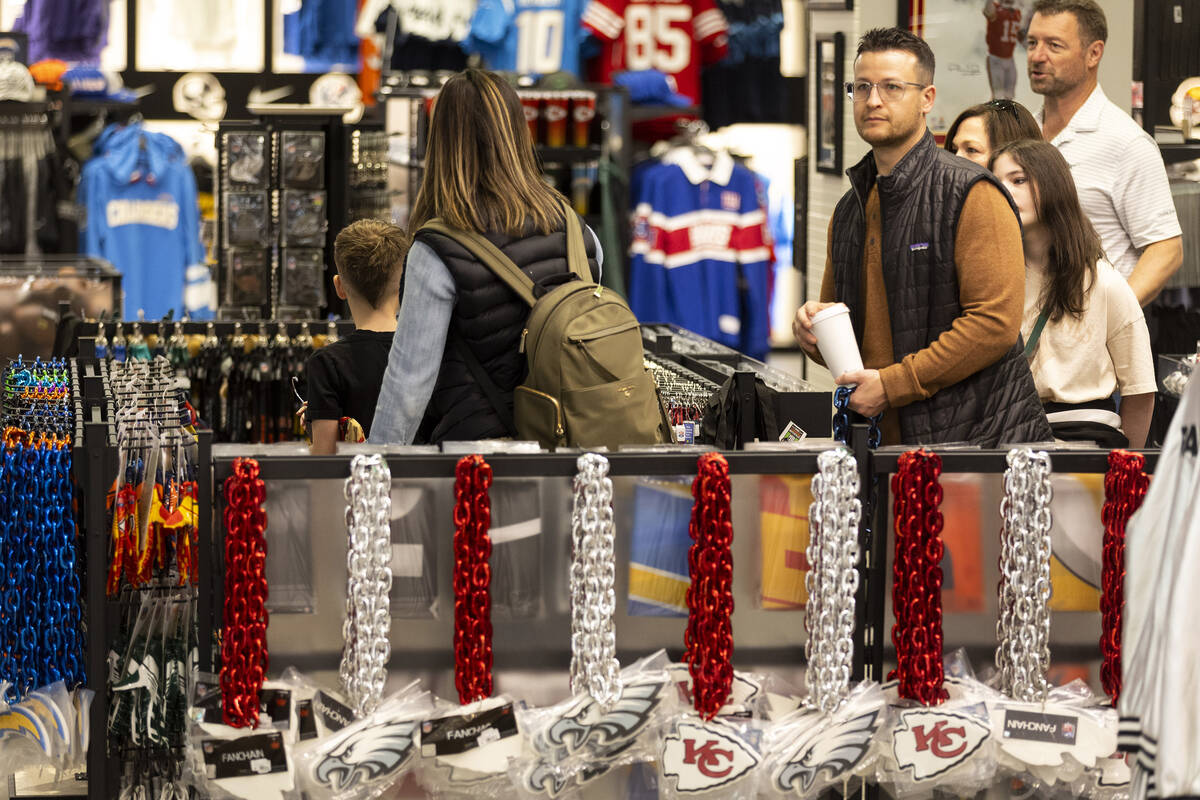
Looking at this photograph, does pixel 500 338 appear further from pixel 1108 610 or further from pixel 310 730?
pixel 1108 610

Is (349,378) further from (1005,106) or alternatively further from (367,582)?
(1005,106)

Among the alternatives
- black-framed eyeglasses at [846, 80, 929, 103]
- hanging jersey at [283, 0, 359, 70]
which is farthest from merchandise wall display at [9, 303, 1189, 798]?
hanging jersey at [283, 0, 359, 70]

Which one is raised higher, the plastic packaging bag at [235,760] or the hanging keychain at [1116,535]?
the hanging keychain at [1116,535]

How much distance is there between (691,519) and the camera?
2605 mm

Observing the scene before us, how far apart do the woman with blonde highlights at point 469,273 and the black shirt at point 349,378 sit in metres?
0.62

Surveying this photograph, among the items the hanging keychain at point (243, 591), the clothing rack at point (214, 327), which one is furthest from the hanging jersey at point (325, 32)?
the hanging keychain at point (243, 591)

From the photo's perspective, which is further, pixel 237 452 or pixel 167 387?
pixel 167 387

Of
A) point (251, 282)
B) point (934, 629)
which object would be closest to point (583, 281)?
point (934, 629)

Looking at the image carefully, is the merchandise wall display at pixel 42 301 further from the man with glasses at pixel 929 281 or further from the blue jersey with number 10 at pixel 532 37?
the blue jersey with number 10 at pixel 532 37

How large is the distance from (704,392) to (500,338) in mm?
862

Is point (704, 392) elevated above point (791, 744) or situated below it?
above

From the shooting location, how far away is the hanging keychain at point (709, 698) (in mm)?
2582

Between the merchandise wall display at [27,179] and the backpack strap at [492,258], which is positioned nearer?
the backpack strap at [492,258]

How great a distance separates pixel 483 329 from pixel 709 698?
0.96 metres
